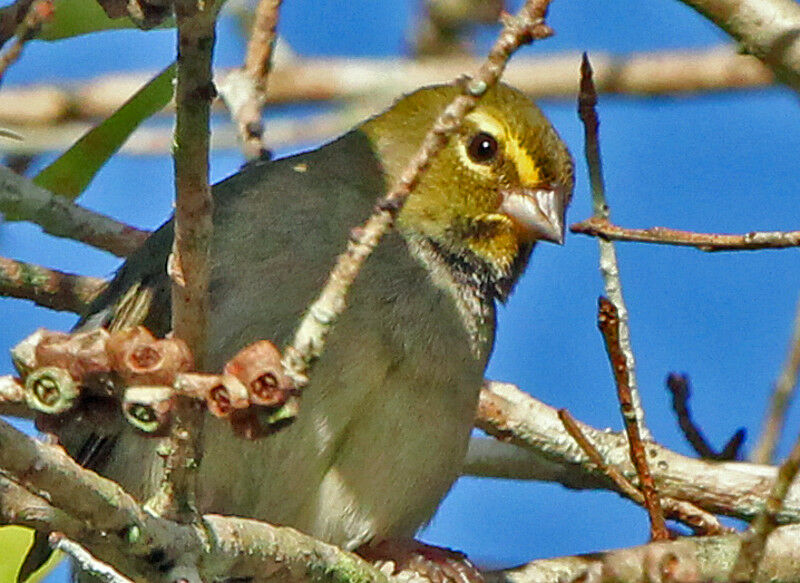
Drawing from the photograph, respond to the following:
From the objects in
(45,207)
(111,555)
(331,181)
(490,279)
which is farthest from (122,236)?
(111,555)

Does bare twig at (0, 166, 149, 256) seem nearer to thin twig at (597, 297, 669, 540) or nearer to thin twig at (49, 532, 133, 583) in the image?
thin twig at (597, 297, 669, 540)

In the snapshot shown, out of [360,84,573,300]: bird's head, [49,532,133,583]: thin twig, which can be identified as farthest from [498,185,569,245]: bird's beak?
[49,532,133,583]: thin twig

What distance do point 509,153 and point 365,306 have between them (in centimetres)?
86

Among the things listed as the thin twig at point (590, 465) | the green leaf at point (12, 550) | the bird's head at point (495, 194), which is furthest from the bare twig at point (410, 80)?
the green leaf at point (12, 550)

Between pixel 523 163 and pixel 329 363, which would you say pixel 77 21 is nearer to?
pixel 329 363

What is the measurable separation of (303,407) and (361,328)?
0.30 metres

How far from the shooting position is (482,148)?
522 centimetres


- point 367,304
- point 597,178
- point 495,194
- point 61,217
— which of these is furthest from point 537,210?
point 61,217

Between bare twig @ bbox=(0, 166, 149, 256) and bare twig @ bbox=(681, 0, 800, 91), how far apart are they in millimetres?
2172

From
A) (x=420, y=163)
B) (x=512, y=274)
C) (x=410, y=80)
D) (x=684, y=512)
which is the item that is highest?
(x=410, y=80)

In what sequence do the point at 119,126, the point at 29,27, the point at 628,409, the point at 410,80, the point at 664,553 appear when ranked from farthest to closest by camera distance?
the point at 410,80 → the point at 119,126 → the point at 29,27 → the point at 628,409 → the point at 664,553

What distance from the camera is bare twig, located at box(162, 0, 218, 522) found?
2.85 metres

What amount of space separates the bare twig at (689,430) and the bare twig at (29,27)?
211cm

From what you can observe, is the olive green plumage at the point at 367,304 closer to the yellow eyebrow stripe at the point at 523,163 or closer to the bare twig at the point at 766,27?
the yellow eyebrow stripe at the point at 523,163
